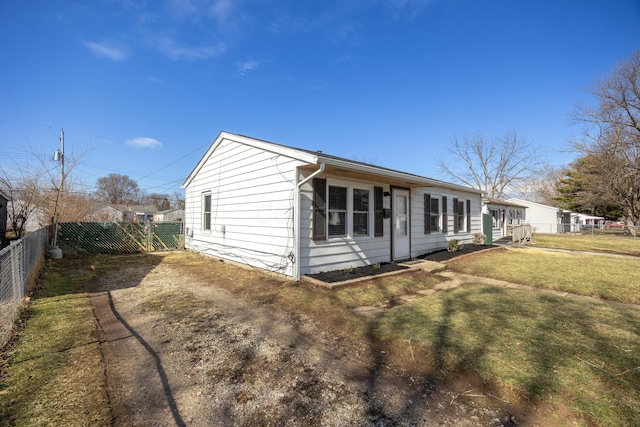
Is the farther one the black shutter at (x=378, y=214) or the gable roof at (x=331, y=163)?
the black shutter at (x=378, y=214)

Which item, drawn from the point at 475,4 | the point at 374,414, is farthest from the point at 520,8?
the point at 374,414

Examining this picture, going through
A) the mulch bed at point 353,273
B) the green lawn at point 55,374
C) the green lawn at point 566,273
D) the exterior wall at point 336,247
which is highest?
the exterior wall at point 336,247

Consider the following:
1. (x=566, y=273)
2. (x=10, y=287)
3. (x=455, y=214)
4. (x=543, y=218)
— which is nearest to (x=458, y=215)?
(x=455, y=214)

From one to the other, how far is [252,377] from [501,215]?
21.8 meters

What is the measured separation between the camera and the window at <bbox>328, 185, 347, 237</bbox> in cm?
698

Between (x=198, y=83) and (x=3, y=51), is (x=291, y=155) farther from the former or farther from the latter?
(x=3, y=51)

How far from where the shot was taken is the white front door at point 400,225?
28.8 feet

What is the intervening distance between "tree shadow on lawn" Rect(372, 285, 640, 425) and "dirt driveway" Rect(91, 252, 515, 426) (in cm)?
22

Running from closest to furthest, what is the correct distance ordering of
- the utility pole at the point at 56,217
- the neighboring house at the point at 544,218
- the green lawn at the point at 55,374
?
the green lawn at the point at 55,374, the utility pole at the point at 56,217, the neighboring house at the point at 544,218

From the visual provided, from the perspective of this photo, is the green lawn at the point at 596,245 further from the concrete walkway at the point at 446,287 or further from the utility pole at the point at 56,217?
the utility pole at the point at 56,217

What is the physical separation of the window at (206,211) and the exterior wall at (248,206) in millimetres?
185

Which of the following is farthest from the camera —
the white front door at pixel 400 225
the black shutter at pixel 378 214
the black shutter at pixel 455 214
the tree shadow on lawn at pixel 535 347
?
the black shutter at pixel 455 214

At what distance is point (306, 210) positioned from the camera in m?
6.40

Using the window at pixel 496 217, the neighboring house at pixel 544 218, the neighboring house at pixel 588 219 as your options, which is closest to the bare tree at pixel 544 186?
the neighboring house at pixel 588 219
